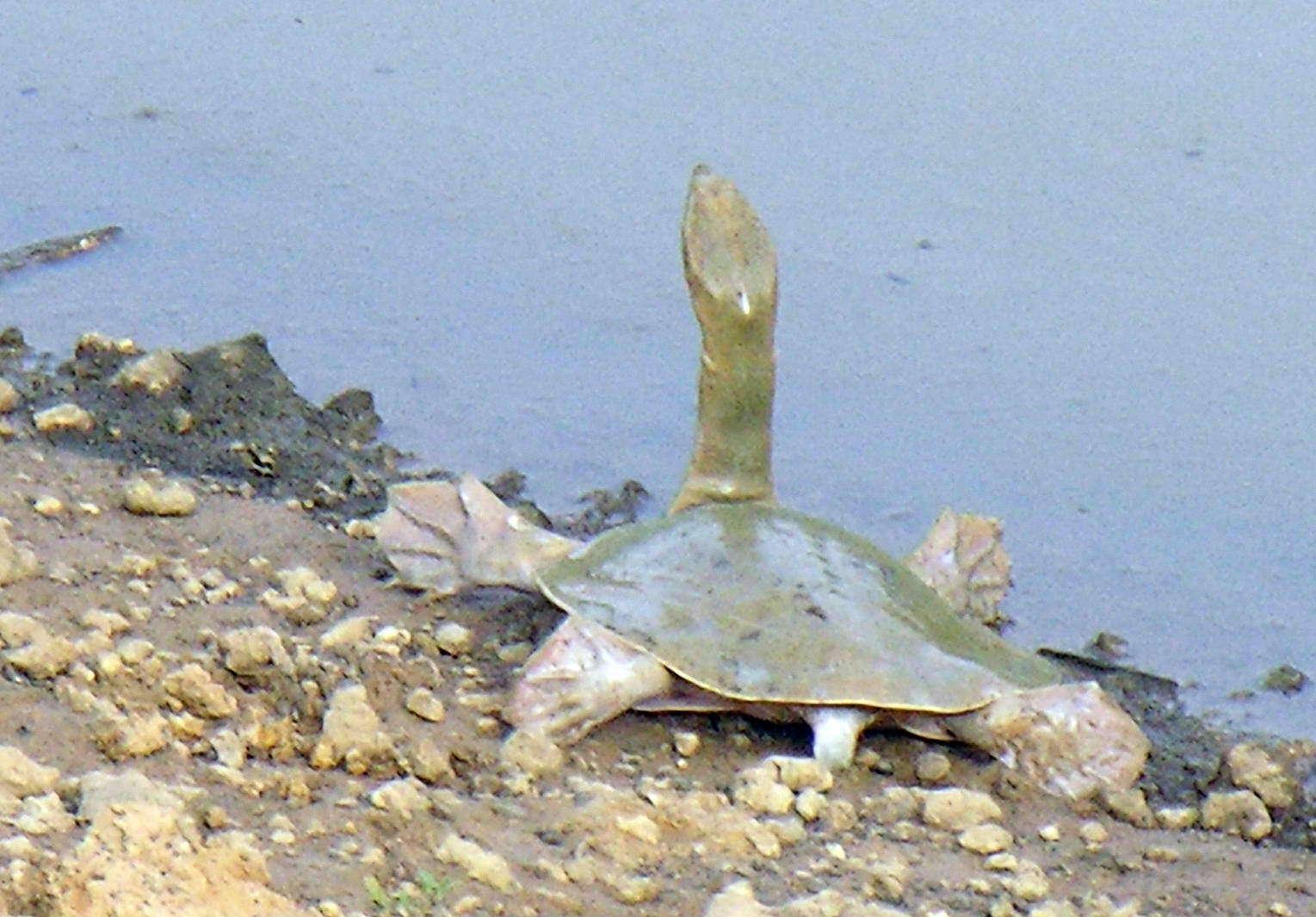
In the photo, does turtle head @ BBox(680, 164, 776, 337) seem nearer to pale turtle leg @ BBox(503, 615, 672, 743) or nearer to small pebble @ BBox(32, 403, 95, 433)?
pale turtle leg @ BBox(503, 615, 672, 743)

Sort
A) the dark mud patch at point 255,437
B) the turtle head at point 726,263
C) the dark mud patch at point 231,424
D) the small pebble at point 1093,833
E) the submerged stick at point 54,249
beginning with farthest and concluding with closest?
the submerged stick at point 54,249, the dark mud patch at point 231,424, the dark mud patch at point 255,437, the turtle head at point 726,263, the small pebble at point 1093,833

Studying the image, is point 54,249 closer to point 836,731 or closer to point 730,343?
point 730,343

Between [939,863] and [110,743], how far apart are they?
1118 millimetres

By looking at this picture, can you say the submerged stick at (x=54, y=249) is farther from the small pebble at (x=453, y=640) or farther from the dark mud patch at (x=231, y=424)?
the small pebble at (x=453, y=640)

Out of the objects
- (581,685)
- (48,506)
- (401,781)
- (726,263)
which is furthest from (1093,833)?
(48,506)

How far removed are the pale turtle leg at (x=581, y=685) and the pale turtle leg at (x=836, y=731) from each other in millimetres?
239

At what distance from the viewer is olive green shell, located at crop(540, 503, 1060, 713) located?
3463 millimetres

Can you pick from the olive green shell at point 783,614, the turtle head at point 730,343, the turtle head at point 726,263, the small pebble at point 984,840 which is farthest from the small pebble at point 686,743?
the turtle head at point 726,263

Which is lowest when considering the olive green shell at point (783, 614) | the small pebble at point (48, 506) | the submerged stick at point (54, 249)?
the submerged stick at point (54, 249)

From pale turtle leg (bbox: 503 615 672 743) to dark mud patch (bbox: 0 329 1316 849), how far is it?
478 mm

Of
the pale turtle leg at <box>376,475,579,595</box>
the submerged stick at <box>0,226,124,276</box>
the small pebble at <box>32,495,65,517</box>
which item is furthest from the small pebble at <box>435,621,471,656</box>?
the submerged stick at <box>0,226,124,276</box>

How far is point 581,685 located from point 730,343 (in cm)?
97

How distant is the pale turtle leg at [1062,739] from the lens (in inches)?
137

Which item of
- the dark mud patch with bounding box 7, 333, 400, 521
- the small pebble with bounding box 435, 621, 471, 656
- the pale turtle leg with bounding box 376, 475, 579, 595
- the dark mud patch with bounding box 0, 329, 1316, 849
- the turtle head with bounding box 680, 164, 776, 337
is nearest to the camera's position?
the small pebble with bounding box 435, 621, 471, 656
